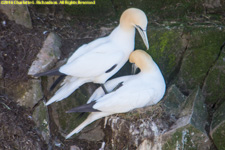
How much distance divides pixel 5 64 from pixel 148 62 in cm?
206

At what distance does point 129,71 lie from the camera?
6438 millimetres

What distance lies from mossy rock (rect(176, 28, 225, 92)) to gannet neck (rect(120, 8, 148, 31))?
0.94m

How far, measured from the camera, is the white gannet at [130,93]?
17.3 feet

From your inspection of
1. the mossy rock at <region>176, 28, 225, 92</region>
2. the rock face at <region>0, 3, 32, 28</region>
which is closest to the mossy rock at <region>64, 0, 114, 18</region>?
the rock face at <region>0, 3, 32, 28</region>

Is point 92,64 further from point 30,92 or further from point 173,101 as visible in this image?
point 173,101

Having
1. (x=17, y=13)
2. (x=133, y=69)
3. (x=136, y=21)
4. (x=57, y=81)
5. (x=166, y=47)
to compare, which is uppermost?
(x=136, y=21)

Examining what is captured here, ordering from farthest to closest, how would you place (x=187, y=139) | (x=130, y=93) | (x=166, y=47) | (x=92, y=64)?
1. (x=166, y=47)
2. (x=92, y=64)
3. (x=130, y=93)
4. (x=187, y=139)

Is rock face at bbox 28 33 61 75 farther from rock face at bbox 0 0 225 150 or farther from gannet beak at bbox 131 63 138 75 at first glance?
gannet beak at bbox 131 63 138 75

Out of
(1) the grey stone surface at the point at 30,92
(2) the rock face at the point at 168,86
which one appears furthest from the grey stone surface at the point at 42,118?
(1) the grey stone surface at the point at 30,92

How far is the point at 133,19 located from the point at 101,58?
2.22 ft

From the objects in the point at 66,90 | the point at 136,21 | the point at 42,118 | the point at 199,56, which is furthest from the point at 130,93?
the point at 42,118

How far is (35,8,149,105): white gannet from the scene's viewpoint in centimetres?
546

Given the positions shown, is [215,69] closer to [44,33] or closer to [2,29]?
[44,33]

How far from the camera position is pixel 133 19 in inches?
220
